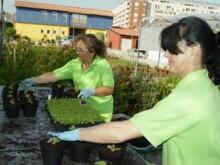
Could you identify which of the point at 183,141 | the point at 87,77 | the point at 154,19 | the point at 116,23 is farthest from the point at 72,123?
the point at 116,23

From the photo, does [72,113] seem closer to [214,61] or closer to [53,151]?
[53,151]

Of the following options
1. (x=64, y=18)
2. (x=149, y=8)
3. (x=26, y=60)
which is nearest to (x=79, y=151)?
(x=26, y=60)

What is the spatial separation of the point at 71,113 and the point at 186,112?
1.44 metres

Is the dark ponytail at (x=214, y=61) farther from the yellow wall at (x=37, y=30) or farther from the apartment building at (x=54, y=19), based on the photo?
the yellow wall at (x=37, y=30)

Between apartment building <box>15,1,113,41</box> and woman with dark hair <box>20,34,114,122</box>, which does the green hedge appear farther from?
apartment building <box>15,1,113,41</box>

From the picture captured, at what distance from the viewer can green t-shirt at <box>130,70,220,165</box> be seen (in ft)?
4.25

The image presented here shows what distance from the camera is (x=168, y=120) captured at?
129cm

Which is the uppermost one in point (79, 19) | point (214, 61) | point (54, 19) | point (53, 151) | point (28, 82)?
point (79, 19)

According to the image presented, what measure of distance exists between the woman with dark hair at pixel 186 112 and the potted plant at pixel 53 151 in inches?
21.4

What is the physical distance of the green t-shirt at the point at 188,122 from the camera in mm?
1295

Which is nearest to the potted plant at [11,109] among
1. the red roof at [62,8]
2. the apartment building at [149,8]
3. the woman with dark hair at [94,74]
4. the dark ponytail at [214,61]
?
the woman with dark hair at [94,74]

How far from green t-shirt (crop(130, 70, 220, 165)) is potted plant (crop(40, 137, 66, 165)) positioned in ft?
2.40

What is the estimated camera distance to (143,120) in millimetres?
1305

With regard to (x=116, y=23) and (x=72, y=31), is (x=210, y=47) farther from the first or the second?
(x=116, y=23)
